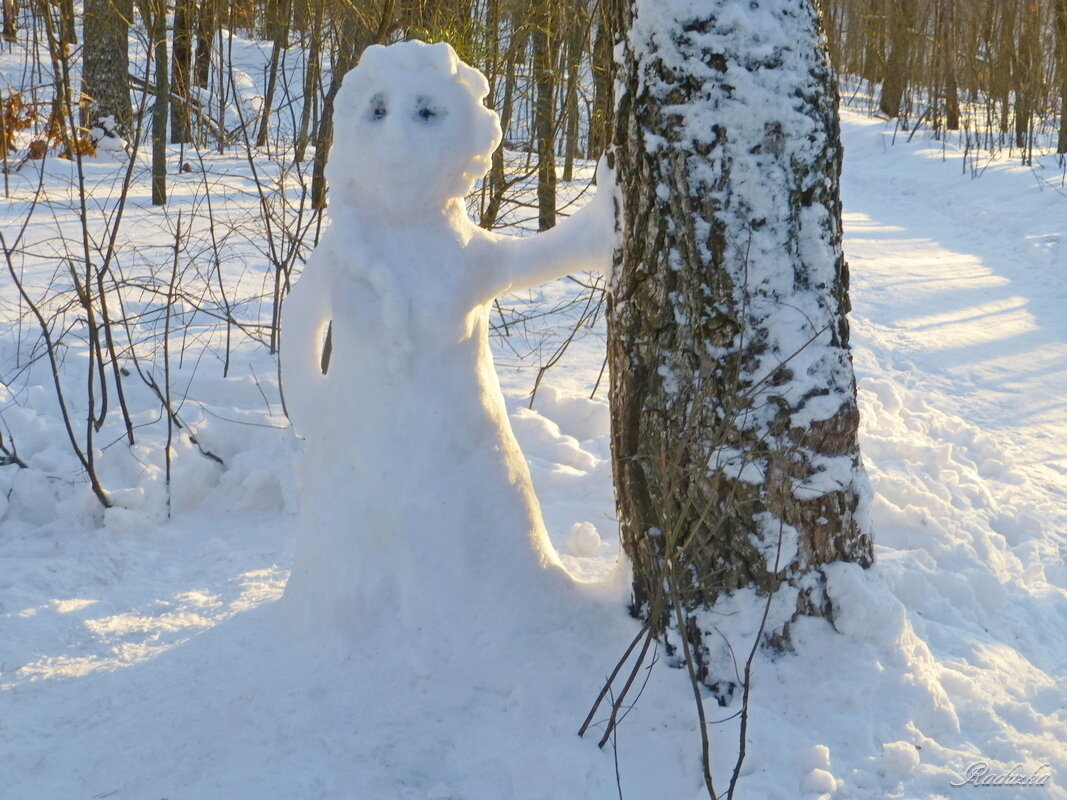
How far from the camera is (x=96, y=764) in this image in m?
2.27

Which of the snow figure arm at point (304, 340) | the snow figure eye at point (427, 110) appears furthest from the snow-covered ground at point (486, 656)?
the snow figure eye at point (427, 110)

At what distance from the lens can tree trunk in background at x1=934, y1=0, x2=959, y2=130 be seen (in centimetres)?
1470

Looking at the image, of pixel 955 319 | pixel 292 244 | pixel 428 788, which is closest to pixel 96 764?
pixel 428 788

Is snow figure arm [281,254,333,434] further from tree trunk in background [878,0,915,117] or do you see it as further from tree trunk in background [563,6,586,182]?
tree trunk in background [878,0,915,117]

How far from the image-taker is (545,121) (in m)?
7.41

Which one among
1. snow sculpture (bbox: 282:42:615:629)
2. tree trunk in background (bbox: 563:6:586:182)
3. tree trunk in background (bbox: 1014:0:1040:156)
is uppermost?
tree trunk in background (bbox: 1014:0:1040:156)

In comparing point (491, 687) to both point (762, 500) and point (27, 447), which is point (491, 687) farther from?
point (27, 447)

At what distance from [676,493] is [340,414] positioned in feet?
2.81

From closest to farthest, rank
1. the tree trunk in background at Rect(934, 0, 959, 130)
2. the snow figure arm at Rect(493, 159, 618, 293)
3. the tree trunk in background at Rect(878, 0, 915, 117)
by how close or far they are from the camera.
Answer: the snow figure arm at Rect(493, 159, 618, 293), the tree trunk in background at Rect(934, 0, 959, 130), the tree trunk in background at Rect(878, 0, 915, 117)

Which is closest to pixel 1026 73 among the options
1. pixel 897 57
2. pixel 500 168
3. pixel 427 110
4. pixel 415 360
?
pixel 897 57

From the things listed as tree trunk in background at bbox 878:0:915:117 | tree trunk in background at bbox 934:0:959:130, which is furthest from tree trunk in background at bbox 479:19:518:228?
tree trunk in background at bbox 878:0:915:117

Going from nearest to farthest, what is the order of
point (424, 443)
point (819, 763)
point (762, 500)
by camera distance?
point (819, 763) < point (762, 500) < point (424, 443)

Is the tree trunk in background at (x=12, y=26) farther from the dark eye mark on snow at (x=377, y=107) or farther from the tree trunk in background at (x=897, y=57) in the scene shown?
the tree trunk in background at (x=897, y=57)

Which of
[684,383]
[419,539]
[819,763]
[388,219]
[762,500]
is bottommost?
[819,763]
